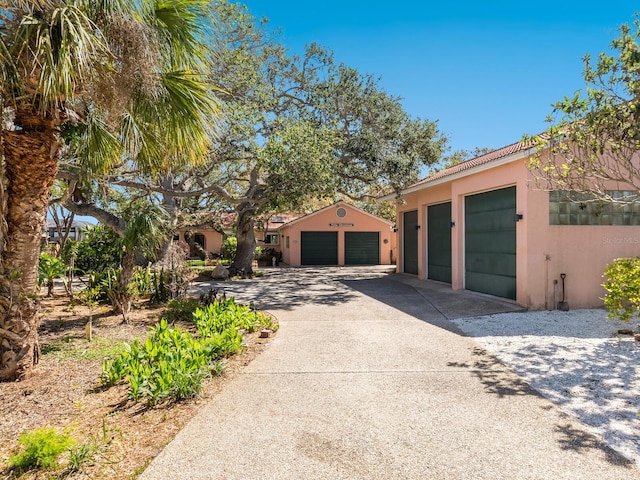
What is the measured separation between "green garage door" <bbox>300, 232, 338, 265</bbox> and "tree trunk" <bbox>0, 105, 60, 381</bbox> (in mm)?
21638

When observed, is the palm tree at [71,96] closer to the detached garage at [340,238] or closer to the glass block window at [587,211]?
the glass block window at [587,211]

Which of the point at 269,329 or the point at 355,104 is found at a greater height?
the point at 355,104

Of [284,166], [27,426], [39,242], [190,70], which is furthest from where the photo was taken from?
[284,166]

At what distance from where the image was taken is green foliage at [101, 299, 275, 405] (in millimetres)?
4078

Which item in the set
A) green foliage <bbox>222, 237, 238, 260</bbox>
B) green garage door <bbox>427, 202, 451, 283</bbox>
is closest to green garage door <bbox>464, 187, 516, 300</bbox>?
green garage door <bbox>427, 202, 451, 283</bbox>

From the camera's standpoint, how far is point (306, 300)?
37.4 ft

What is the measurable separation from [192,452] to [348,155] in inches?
520

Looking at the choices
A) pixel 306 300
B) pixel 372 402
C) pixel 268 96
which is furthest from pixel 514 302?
pixel 268 96

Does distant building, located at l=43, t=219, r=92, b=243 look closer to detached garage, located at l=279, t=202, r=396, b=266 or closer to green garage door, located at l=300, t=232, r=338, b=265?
detached garage, located at l=279, t=202, r=396, b=266

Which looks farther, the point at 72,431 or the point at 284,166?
the point at 284,166

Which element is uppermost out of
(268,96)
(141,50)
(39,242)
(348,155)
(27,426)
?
(268,96)

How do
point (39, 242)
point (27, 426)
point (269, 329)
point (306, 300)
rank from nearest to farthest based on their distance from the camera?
point (27, 426) → point (39, 242) → point (269, 329) → point (306, 300)

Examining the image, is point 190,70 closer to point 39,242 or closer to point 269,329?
point 39,242

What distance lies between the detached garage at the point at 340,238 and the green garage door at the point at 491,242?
1519 centimetres
